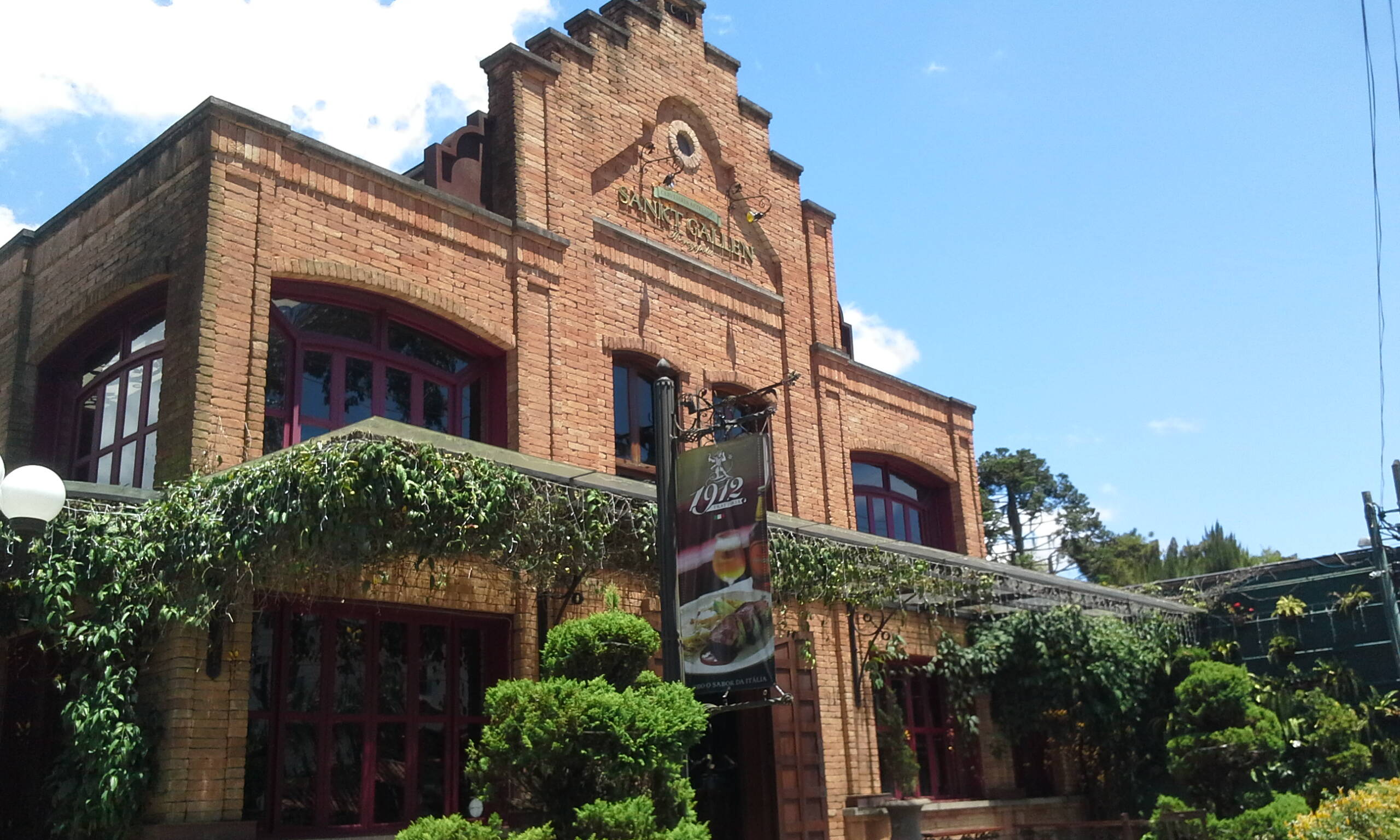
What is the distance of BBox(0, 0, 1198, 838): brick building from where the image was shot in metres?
11.2

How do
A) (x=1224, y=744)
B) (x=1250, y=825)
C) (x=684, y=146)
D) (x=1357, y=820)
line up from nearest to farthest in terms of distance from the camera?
(x=1357, y=820)
(x=1250, y=825)
(x=1224, y=744)
(x=684, y=146)

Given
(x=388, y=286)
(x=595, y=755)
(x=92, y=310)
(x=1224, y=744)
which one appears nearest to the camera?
(x=595, y=755)

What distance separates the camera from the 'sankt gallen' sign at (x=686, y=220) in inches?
631

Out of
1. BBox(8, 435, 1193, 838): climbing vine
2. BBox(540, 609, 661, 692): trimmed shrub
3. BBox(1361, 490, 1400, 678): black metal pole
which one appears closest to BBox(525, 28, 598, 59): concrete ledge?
BBox(8, 435, 1193, 838): climbing vine

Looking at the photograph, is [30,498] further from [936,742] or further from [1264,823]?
[1264,823]

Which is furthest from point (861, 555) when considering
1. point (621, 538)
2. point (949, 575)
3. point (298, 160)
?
point (298, 160)

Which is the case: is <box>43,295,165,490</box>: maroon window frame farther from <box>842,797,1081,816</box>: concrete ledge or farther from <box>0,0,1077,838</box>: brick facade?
<box>842,797,1081,816</box>: concrete ledge

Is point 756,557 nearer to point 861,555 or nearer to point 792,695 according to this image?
point 861,555

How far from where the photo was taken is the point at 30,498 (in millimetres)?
8305

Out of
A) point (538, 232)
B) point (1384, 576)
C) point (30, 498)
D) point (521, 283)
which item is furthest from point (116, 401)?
point (1384, 576)

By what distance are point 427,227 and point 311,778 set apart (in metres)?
5.63

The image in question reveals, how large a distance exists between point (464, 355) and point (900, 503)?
8.74 metres

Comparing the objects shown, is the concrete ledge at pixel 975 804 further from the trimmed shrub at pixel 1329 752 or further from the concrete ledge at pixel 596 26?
the concrete ledge at pixel 596 26

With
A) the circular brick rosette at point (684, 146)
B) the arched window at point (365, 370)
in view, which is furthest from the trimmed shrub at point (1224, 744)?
the arched window at point (365, 370)
